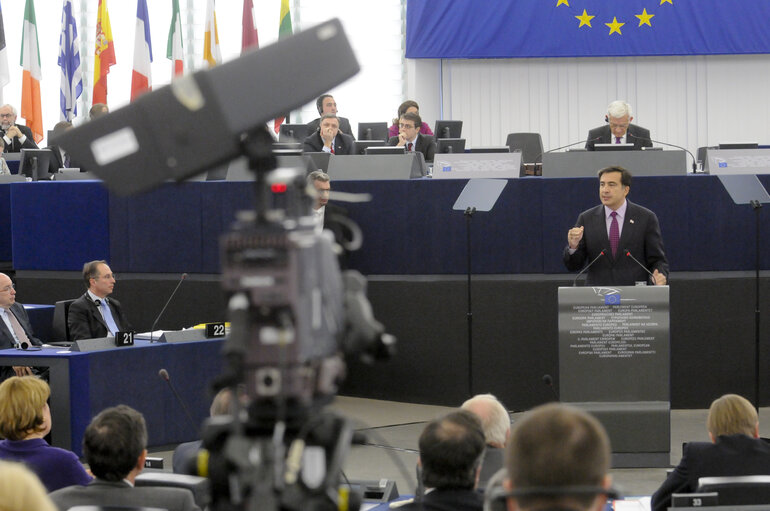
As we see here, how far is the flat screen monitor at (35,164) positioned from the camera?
444 inches

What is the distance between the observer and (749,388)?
8555 mm

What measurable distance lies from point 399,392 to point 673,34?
24.3 feet

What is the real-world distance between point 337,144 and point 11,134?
15.1ft

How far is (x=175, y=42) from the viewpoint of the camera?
51.1ft

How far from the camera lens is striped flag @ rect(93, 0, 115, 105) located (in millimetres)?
15695

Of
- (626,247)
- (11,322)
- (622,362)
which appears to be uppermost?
(626,247)

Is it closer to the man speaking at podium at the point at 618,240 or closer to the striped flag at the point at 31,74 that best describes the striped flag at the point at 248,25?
the striped flag at the point at 31,74

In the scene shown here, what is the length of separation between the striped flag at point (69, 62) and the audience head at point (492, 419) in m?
12.7

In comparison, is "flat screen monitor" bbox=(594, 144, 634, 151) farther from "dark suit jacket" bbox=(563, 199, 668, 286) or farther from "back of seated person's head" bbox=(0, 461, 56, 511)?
"back of seated person's head" bbox=(0, 461, 56, 511)

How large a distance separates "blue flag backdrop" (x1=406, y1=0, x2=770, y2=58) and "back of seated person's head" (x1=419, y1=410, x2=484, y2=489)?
1179 cm

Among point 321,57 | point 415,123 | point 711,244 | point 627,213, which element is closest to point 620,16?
point 415,123

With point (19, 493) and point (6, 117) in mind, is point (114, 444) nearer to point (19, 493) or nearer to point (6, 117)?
point (19, 493)

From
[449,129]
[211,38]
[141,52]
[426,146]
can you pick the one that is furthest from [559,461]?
[141,52]

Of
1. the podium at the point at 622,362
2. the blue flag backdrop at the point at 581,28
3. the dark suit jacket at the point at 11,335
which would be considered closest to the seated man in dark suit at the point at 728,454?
the podium at the point at 622,362
